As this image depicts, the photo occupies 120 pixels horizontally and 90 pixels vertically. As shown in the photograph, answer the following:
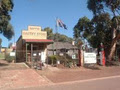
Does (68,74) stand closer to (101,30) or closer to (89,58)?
(89,58)

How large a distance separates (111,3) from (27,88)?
60.9 ft

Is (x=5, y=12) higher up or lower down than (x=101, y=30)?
higher up

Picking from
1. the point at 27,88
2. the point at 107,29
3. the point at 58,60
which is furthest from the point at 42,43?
the point at 27,88

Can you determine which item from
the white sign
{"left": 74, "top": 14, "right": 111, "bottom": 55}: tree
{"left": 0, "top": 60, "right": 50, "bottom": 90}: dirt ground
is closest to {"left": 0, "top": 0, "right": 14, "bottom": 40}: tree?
{"left": 0, "top": 60, "right": 50, "bottom": 90}: dirt ground

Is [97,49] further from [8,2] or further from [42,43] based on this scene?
[8,2]

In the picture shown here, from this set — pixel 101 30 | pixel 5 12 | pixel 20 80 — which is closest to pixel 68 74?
pixel 20 80

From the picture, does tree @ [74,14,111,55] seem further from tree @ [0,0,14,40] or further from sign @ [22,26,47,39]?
tree @ [0,0,14,40]

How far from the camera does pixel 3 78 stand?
16.0 m

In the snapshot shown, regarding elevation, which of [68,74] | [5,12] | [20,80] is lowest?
[20,80]

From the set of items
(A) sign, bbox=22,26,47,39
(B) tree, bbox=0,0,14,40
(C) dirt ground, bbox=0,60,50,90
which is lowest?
(C) dirt ground, bbox=0,60,50,90

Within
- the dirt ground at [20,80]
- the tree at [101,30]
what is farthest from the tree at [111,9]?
the dirt ground at [20,80]

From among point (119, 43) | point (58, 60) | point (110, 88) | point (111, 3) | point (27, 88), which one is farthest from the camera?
point (119, 43)

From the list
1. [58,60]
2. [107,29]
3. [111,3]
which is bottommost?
[58,60]

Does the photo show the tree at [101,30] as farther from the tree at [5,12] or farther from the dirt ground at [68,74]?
the tree at [5,12]
